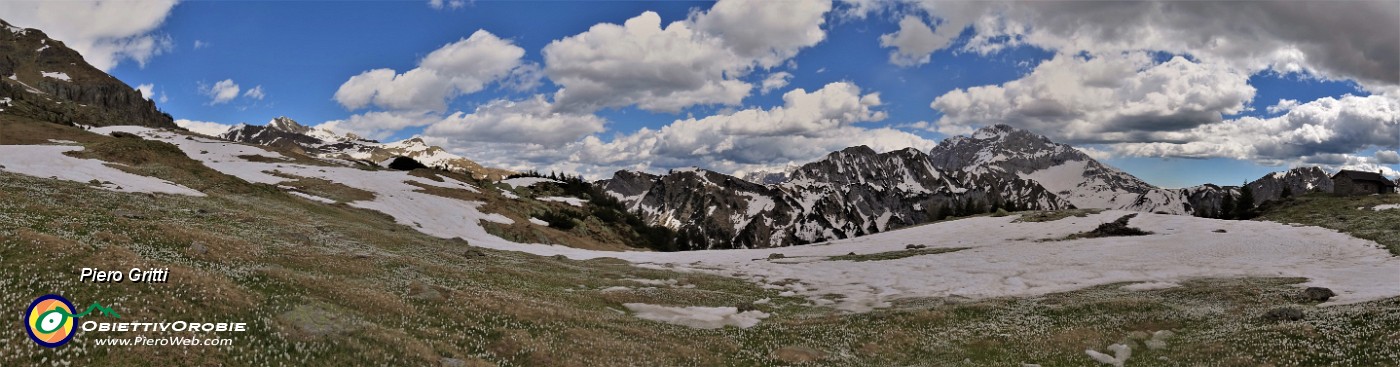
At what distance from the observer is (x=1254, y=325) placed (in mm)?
24219

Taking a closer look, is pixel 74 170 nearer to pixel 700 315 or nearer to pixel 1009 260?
pixel 700 315

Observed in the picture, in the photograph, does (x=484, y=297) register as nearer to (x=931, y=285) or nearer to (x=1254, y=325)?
(x=1254, y=325)

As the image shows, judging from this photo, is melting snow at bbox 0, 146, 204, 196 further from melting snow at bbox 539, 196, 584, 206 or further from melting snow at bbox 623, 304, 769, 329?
melting snow at bbox 539, 196, 584, 206

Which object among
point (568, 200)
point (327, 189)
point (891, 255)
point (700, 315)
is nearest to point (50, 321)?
point (700, 315)

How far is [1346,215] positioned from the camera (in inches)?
3145

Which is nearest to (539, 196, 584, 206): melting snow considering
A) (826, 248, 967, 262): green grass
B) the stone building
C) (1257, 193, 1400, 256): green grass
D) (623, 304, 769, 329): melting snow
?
(826, 248, 967, 262): green grass

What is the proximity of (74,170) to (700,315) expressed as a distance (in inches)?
2314

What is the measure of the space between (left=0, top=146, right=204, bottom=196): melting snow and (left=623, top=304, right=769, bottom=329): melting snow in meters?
45.7

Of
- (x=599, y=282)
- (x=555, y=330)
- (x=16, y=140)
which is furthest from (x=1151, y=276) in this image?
(x=16, y=140)

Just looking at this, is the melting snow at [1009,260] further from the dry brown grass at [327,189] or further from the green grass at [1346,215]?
the green grass at [1346,215]

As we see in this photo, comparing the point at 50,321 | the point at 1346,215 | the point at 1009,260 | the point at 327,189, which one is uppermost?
the point at 327,189

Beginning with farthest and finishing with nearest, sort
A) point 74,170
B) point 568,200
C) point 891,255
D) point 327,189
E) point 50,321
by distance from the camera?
point 568,200, point 327,189, point 891,255, point 74,170, point 50,321

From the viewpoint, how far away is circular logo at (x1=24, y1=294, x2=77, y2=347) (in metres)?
13.3

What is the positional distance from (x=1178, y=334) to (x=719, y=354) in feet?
59.4
